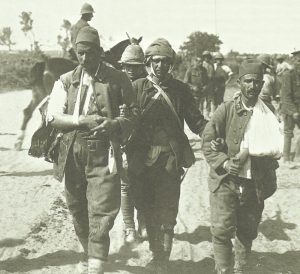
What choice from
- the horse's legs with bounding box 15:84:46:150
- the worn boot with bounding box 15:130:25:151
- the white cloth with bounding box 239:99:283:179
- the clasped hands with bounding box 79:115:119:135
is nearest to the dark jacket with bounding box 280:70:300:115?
the horse's legs with bounding box 15:84:46:150

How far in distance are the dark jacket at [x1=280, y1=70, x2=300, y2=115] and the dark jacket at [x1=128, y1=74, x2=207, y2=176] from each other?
212 inches

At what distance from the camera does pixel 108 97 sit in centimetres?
436

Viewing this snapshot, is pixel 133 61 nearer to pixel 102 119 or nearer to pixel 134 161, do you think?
pixel 134 161

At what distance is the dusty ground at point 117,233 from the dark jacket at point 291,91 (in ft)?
4.41

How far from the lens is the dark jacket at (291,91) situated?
10.1 metres

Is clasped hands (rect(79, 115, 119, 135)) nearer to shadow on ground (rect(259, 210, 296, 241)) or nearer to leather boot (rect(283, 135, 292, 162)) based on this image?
shadow on ground (rect(259, 210, 296, 241))

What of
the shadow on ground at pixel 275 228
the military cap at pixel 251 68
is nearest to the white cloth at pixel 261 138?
the military cap at pixel 251 68

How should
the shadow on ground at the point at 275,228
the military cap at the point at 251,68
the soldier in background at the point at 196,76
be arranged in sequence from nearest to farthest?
the military cap at the point at 251,68 → the shadow on ground at the point at 275,228 → the soldier in background at the point at 196,76

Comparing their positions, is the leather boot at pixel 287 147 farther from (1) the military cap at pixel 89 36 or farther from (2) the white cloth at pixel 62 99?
(1) the military cap at pixel 89 36

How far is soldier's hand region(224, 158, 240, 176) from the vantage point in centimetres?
448

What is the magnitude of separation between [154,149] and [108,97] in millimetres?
827

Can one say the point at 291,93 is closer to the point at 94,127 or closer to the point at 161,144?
the point at 161,144

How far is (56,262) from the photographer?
17.6 feet

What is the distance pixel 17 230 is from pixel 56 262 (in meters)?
1.13
